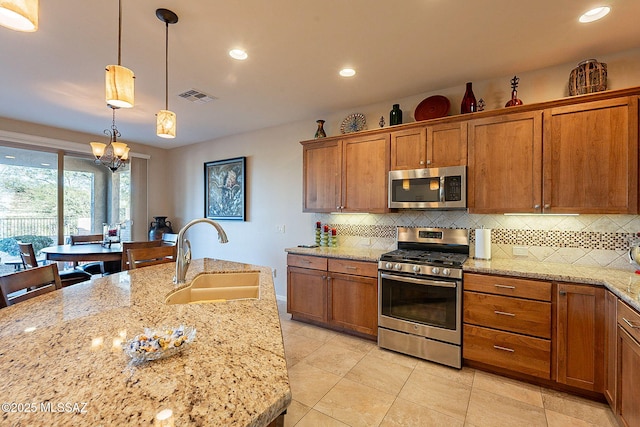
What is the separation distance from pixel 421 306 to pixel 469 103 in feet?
6.31

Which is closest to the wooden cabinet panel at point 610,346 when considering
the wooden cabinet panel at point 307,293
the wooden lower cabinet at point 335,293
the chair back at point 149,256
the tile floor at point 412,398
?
the tile floor at point 412,398

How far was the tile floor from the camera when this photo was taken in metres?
1.90

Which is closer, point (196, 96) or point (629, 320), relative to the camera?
point (629, 320)

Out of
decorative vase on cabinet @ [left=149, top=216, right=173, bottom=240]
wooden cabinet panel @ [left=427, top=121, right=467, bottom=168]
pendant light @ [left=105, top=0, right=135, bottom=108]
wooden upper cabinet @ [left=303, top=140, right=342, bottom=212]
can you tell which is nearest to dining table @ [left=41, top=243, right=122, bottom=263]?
decorative vase on cabinet @ [left=149, top=216, right=173, bottom=240]

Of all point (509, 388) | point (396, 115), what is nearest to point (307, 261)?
point (396, 115)

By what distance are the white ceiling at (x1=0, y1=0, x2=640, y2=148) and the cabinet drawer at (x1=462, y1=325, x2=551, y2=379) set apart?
225 centimetres

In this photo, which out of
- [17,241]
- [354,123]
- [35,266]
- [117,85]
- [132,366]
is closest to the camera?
[132,366]

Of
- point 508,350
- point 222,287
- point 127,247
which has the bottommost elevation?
point 508,350

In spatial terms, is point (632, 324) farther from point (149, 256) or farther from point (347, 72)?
point (149, 256)

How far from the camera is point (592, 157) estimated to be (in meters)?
2.23

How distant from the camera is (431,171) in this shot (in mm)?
2822

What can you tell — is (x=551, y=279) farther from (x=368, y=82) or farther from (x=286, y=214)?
(x=286, y=214)

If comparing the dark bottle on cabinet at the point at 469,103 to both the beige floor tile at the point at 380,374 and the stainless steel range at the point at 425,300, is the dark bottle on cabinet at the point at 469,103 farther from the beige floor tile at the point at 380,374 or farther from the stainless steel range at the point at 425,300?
the beige floor tile at the point at 380,374

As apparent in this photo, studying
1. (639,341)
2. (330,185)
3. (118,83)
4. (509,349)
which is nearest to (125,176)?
(330,185)
